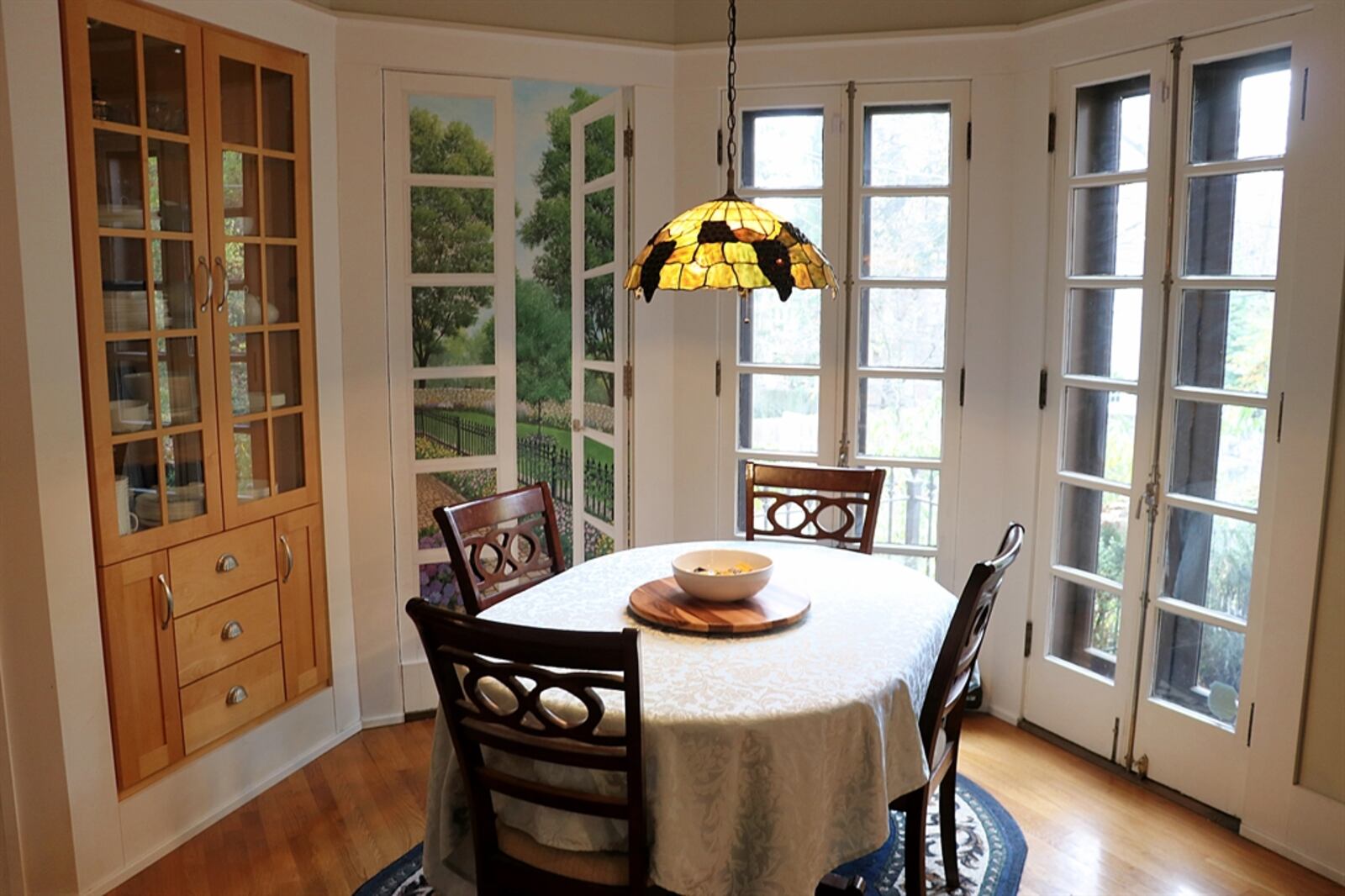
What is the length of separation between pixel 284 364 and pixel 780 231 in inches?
68.5

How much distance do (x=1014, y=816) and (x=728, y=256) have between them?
1883 millimetres

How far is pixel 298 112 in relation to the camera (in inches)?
127

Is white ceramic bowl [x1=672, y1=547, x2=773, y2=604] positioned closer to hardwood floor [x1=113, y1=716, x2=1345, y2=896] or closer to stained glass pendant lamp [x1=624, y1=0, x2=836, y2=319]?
stained glass pendant lamp [x1=624, y1=0, x2=836, y2=319]

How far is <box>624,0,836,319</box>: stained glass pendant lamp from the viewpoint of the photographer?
7.22ft

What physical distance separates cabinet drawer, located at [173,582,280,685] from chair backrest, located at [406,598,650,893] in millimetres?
1270

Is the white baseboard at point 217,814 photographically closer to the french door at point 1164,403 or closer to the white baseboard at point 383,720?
the white baseboard at point 383,720

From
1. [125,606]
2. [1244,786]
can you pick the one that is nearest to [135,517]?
[125,606]

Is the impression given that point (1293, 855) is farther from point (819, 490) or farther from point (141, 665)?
point (141, 665)

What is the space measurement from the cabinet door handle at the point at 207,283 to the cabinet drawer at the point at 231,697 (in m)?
1.03

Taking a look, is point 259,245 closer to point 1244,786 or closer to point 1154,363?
point 1154,363

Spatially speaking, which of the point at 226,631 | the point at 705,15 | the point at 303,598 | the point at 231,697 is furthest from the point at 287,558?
the point at 705,15

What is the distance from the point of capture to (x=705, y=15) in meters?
Answer: 3.75

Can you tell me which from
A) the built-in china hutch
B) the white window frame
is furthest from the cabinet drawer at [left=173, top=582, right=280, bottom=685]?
the white window frame

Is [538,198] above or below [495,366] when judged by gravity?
above
